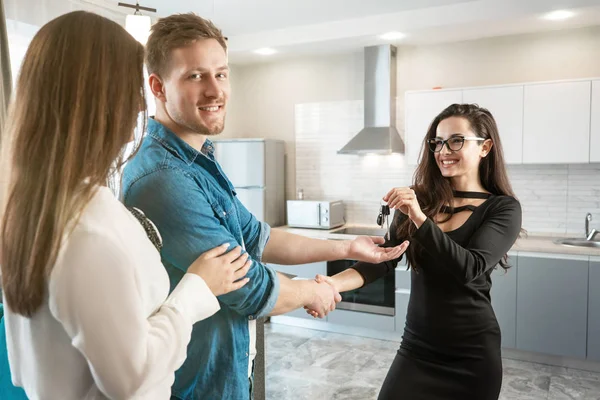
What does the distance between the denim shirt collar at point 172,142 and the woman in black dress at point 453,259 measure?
28.5 inches

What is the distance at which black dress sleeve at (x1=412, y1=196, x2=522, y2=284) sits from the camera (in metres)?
1.83

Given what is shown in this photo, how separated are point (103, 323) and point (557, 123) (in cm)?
404

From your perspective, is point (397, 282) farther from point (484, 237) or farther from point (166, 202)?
point (166, 202)

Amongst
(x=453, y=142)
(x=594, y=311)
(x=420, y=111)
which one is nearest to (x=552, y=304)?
(x=594, y=311)

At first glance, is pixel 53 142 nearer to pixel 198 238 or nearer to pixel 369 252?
pixel 198 238

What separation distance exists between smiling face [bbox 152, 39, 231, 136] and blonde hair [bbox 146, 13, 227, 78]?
15 mm

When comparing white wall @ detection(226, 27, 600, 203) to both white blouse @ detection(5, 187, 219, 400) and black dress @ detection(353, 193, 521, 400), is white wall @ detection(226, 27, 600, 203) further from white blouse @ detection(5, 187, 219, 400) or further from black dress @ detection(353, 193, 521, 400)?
white blouse @ detection(5, 187, 219, 400)

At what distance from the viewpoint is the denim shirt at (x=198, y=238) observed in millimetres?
1270

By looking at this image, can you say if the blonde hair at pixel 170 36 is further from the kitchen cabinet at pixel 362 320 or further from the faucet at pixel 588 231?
the faucet at pixel 588 231

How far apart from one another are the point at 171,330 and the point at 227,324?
41 centimetres

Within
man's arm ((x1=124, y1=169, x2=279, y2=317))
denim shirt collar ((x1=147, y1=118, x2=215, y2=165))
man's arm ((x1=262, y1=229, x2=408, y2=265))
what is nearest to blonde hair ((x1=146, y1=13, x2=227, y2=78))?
denim shirt collar ((x1=147, y1=118, x2=215, y2=165))

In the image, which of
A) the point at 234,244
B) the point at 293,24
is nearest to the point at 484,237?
the point at 234,244

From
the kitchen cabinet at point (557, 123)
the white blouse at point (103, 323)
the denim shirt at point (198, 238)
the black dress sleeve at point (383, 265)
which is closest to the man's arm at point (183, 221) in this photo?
the denim shirt at point (198, 238)

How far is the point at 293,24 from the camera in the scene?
4.74m
